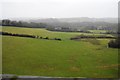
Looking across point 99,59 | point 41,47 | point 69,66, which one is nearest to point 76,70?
point 69,66

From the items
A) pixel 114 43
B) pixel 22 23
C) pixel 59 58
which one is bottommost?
pixel 59 58

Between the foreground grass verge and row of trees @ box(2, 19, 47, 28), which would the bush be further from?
row of trees @ box(2, 19, 47, 28)

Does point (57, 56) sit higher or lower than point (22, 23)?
lower

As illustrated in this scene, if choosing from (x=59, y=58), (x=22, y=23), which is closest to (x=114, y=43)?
(x=59, y=58)

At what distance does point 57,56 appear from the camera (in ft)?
16.7

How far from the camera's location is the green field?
498 cm

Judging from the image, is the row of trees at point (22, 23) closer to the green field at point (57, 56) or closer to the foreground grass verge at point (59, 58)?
the green field at point (57, 56)

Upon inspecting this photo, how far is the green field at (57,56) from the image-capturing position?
16.4 ft

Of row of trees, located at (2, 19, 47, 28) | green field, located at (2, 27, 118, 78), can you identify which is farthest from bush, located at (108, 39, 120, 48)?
row of trees, located at (2, 19, 47, 28)

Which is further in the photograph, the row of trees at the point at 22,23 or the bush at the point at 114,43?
the row of trees at the point at 22,23

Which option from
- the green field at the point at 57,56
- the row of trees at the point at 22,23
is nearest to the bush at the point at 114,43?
the green field at the point at 57,56

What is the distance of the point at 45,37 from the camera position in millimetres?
5152

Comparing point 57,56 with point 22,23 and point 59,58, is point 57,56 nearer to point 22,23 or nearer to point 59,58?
point 59,58

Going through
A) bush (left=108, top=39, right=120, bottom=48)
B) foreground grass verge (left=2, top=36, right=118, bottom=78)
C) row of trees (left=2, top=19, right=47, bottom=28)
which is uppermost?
row of trees (left=2, top=19, right=47, bottom=28)
